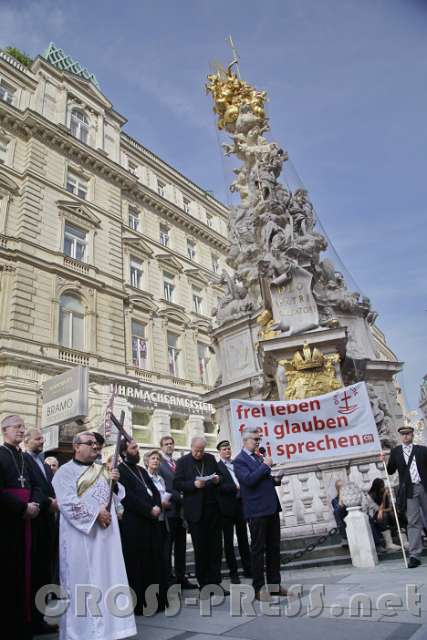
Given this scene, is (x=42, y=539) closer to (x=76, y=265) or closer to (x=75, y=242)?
(x=76, y=265)

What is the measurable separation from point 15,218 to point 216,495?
2090 cm

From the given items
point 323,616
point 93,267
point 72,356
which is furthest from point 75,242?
point 323,616

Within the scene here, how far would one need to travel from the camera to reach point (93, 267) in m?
24.2

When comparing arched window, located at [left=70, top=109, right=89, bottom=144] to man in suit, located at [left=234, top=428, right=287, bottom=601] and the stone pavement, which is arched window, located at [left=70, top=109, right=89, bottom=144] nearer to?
man in suit, located at [left=234, top=428, right=287, bottom=601]

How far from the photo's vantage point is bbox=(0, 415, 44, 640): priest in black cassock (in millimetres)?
3383

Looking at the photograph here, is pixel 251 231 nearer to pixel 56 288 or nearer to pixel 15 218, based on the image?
pixel 56 288

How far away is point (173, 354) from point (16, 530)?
957 inches

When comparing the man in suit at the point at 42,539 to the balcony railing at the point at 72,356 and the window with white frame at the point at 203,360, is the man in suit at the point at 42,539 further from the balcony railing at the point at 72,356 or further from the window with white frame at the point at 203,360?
the window with white frame at the point at 203,360

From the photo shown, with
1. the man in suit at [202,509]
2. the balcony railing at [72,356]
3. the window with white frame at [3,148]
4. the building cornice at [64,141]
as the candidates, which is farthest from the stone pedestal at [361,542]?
the building cornice at [64,141]

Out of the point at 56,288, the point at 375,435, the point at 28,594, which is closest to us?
the point at 28,594

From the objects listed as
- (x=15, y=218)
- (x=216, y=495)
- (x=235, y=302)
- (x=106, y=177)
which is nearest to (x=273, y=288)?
(x=235, y=302)

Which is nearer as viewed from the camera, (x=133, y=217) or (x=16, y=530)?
(x=16, y=530)

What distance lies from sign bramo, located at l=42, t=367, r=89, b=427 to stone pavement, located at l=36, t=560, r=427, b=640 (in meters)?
11.5

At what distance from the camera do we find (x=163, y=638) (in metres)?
3.28
